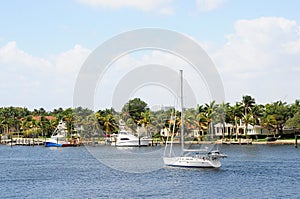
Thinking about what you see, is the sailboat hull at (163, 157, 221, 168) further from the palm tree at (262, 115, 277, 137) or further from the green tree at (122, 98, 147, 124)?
the green tree at (122, 98, 147, 124)

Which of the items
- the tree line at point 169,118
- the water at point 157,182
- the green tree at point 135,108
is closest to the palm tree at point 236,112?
the tree line at point 169,118

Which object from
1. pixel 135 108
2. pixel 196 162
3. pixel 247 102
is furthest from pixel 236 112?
pixel 196 162

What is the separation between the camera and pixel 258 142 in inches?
5271

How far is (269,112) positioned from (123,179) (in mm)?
86546

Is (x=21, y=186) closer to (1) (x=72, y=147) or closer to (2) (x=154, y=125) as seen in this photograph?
(1) (x=72, y=147)

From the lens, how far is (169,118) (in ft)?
472

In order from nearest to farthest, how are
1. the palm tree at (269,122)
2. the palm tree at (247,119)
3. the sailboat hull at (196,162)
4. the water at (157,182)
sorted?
the water at (157,182) < the sailboat hull at (196,162) < the palm tree at (269,122) < the palm tree at (247,119)

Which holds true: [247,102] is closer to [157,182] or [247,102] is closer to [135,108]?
[135,108]

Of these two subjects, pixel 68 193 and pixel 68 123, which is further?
pixel 68 123

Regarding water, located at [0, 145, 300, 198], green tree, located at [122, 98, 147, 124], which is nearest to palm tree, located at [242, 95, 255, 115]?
green tree, located at [122, 98, 147, 124]

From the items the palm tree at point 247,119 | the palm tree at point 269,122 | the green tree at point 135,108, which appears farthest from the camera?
the green tree at point 135,108

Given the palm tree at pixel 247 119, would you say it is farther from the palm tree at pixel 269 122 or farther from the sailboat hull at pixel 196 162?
the sailboat hull at pixel 196 162

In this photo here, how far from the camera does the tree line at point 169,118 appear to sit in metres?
139

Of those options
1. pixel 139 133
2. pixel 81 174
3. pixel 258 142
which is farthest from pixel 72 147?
pixel 81 174
